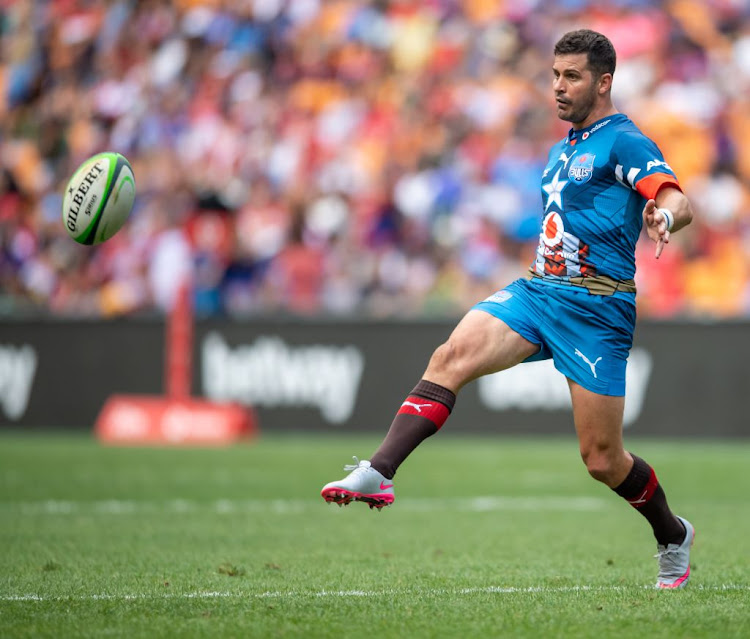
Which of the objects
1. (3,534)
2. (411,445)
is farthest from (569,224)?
(3,534)

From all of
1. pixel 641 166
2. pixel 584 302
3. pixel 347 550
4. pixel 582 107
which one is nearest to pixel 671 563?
pixel 584 302

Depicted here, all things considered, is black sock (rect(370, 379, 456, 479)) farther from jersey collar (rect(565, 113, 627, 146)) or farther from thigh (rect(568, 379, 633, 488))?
jersey collar (rect(565, 113, 627, 146))

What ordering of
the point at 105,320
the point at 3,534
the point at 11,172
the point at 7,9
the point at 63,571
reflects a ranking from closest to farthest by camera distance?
the point at 63,571, the point at 3,534, the point at 105,320, the point at 11,172, the point at 7,9

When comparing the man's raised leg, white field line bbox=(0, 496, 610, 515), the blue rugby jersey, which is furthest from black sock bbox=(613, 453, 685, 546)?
white field line bbox=(0, 496, 610, 515)

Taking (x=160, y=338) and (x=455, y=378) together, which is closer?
(x=455, y=378)

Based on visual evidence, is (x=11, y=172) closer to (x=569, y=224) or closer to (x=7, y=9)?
(x=7, y=9)

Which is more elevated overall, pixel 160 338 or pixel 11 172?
pixel 11 172

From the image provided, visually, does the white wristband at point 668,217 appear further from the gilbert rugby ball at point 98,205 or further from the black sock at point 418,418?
the gilbert rugby ball at point 98,205

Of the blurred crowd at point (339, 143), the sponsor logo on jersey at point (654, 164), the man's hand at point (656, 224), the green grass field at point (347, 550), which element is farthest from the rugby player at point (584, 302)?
the blurred crowd at point (339, 143)

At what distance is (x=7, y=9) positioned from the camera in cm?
2130

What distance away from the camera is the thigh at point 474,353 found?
18.4 feet

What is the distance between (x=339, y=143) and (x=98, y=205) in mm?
12089

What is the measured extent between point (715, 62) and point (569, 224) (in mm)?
13148

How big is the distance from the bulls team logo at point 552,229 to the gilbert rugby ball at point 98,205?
232cm
